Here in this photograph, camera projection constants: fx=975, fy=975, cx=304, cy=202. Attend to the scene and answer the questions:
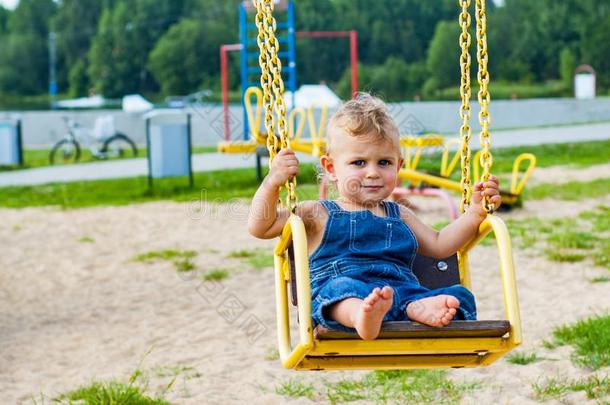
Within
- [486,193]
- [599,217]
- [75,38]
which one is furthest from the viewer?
[75,38]

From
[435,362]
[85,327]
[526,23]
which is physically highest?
[526,23]

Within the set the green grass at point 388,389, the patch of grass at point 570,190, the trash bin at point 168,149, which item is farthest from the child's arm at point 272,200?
the trash bin at point 168,149

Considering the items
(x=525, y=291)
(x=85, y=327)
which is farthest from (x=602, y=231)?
(x=85, y=327)

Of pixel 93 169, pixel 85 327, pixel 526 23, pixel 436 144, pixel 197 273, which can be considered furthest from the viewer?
pixel 526 23

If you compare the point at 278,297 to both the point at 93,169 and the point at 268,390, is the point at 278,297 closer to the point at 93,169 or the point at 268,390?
the point at 268,390

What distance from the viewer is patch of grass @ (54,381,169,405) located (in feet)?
12.6

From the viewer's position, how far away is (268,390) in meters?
4.14

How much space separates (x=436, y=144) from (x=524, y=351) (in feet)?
21.8

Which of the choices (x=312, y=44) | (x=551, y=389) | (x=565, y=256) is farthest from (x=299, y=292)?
(x=312, y=44)

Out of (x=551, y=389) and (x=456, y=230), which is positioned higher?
(x=456, y=230)

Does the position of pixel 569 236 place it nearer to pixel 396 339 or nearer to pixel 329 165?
pixel 329 165

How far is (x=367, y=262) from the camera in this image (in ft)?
9.77

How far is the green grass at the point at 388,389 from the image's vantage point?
155 inches

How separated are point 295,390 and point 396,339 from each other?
1529 mm
